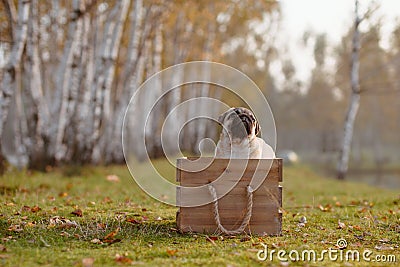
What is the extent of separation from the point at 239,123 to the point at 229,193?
917mm

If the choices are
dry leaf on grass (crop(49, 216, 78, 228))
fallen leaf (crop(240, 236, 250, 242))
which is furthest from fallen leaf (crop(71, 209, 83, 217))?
fallen leaf (crop(240, 236, 250, 242))

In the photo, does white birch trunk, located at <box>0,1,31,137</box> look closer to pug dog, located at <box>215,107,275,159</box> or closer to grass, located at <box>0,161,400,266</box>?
grass, located at <box>0,161,400,266</box>

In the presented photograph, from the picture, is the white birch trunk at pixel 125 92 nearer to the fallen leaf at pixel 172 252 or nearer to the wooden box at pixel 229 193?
the wooden box at pixel 229 193

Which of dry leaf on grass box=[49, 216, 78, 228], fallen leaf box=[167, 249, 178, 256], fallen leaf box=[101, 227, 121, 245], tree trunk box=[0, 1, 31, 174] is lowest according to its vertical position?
fallen leaf box=[167, 249, 178, 256]

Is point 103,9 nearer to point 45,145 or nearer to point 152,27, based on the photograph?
point 152,27

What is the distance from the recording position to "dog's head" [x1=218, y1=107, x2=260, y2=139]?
6.64 metres

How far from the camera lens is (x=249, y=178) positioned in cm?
656

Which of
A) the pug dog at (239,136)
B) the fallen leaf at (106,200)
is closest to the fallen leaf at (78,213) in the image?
the fallen leaf at (106,200)

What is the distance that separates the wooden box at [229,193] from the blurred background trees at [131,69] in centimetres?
658

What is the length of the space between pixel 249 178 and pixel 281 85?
55.0m

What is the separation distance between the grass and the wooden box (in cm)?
25

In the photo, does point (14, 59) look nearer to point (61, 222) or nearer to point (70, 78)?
point (70, 78)

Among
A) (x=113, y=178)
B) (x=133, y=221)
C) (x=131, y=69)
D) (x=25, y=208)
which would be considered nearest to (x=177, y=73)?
(x=131, y=69)

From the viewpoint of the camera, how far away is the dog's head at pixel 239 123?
6645 millimetres
